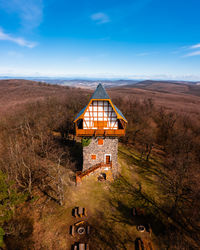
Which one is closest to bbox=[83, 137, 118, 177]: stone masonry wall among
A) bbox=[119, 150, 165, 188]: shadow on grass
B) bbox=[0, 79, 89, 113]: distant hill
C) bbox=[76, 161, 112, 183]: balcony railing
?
bbox=[76, 161, 112, 183]: balcony railing

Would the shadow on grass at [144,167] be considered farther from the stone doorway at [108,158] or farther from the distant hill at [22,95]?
the distant hill at [22,95]

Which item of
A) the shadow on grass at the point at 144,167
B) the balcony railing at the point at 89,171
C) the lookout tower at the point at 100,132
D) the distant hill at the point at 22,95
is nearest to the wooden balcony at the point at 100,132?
the lookout tower at the point at 100,132

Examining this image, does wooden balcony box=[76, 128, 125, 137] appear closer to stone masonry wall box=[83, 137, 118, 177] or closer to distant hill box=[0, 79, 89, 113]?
stone masonry wall box=[83, 137, 118, 177]

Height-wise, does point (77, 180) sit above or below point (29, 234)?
above

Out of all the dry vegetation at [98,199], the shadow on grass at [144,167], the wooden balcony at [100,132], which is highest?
the wooden balcony at [100,132]

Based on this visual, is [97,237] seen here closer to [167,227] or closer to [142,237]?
[142,237]

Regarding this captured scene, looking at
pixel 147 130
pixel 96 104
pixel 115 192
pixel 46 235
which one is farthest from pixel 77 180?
pixel 147 130

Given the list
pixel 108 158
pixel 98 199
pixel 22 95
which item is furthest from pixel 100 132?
pixel 22 95
